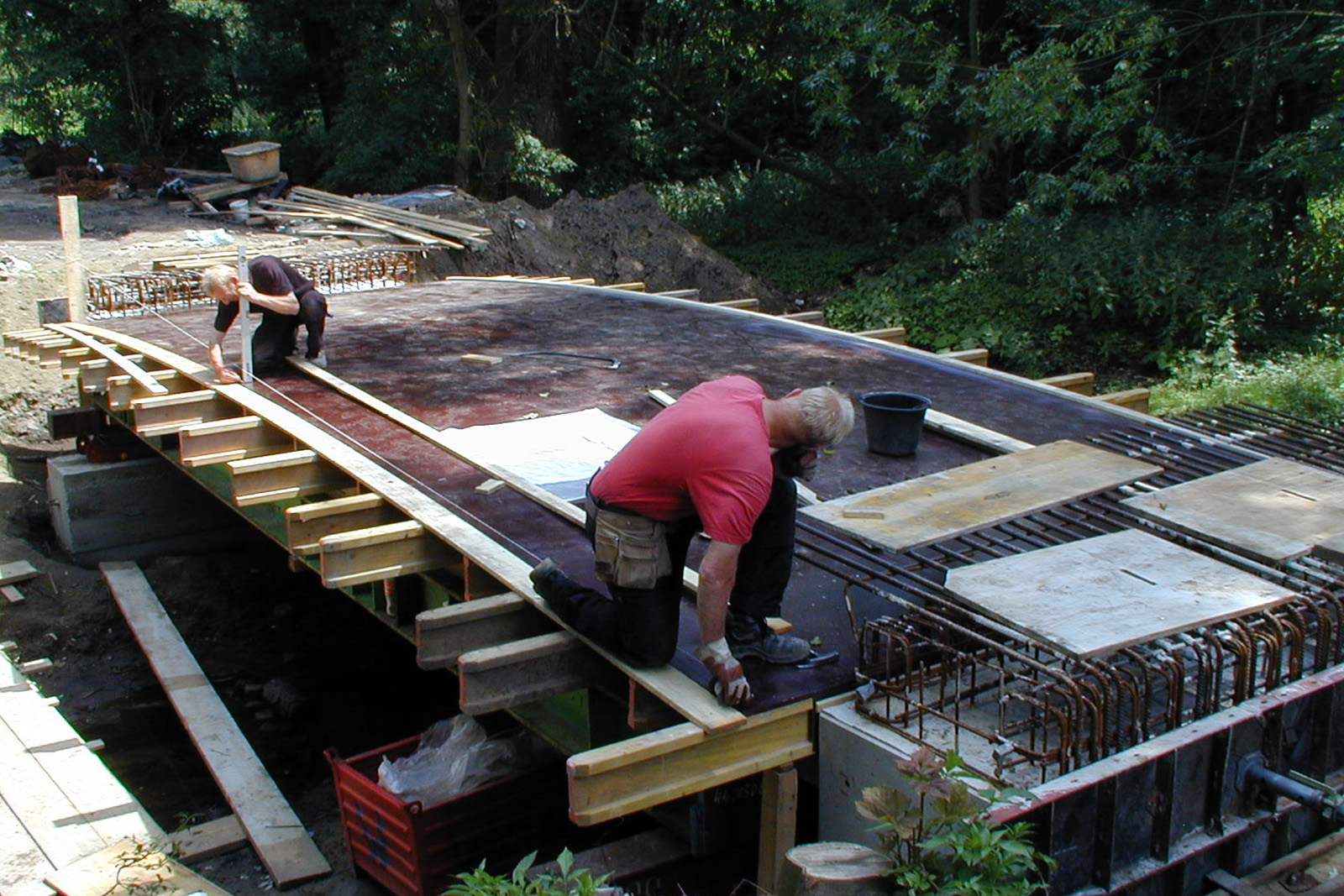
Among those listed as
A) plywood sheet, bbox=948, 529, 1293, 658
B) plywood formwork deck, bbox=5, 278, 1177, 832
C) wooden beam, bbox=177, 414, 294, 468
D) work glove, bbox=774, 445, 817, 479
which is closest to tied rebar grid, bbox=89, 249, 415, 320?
plywood formwork deck, bbox=5, 278, 1177, 832

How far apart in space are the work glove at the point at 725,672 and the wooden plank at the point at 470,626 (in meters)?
1.03

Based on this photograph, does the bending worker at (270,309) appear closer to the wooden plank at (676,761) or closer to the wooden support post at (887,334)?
the wooden support post at (887,334)

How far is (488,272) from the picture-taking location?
13.9 metres

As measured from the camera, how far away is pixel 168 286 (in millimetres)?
10508

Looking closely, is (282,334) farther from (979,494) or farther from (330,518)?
(979,494)

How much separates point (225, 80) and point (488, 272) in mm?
15488

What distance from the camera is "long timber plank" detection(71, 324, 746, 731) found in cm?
402

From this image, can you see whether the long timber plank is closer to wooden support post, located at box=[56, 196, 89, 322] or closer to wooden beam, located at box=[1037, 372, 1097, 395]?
wooden support post, located at box=[56, 196, 89, 322]

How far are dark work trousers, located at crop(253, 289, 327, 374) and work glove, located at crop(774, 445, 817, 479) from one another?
4641 mm

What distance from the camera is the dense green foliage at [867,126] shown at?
13062 millimetres

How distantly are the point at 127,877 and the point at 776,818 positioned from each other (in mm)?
2776

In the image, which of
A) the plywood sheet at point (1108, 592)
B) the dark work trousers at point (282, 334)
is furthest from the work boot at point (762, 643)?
the dark work trousers at point (282, 334)

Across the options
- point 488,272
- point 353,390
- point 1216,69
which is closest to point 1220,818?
point 353,390

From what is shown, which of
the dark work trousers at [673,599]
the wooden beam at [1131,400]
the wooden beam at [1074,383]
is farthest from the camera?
the wooden beam at [1074,383]
